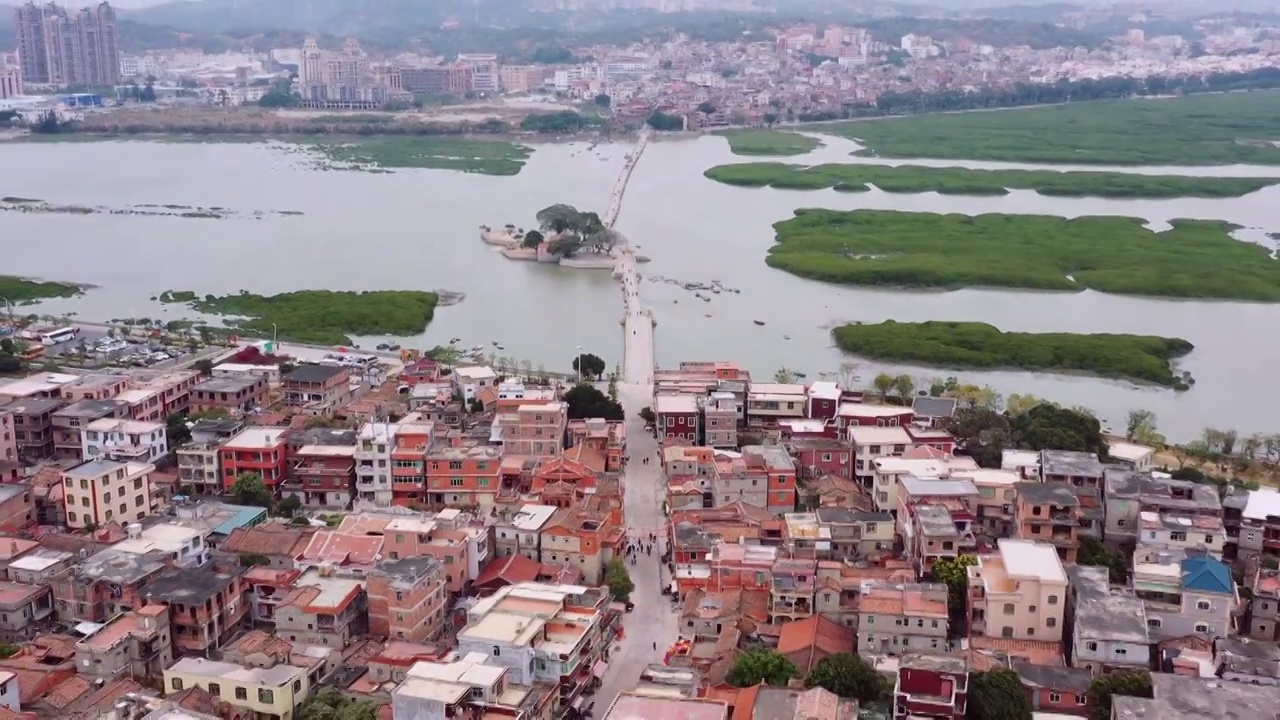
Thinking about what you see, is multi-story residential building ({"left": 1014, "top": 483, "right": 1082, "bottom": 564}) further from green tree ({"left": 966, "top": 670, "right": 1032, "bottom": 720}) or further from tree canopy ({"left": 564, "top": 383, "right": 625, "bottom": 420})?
tree canopy ({"left": 564, "top": 383, "right": 625, "bottom": 420})

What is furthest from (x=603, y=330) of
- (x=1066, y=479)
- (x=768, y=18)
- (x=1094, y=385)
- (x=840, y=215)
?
(x=768, y=18)

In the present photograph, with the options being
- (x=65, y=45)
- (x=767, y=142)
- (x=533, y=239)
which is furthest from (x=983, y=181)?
(x=65, y=45)

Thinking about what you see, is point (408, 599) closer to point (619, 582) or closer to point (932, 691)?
point (619, 582)

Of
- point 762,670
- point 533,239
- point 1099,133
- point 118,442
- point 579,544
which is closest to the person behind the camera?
point 762,670

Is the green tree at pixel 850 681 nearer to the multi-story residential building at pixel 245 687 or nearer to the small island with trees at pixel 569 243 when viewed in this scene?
the multi-story residential building at pixel 245 687

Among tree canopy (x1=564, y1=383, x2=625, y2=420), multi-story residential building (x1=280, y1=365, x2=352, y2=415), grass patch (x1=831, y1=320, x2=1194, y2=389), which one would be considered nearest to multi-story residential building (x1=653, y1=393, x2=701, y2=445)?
tree canopy (x1=564, y1=383, x2=625, y2=420)

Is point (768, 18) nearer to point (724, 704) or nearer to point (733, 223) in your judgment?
point (733, 223)

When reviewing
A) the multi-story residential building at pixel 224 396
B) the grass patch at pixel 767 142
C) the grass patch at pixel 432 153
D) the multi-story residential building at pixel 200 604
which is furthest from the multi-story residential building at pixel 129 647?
the grass patch at pixel 767 142
